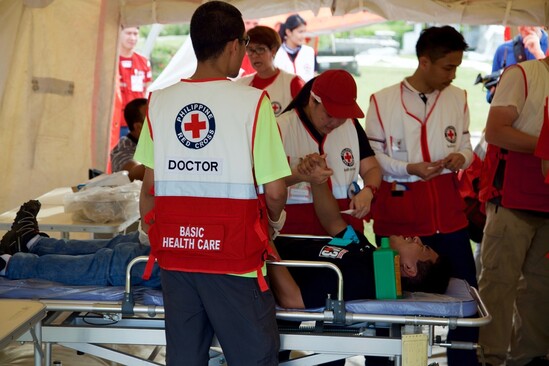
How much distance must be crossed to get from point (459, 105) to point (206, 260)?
6.02 feet

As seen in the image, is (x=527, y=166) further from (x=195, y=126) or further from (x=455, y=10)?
(x=195, y=126)

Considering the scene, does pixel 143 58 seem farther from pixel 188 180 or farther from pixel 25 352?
pixel 188 180

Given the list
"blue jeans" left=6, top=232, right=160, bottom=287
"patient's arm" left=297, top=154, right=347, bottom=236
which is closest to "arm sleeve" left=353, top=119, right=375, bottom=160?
"patient's arm" left=297, top=154, right=347, bottom=236

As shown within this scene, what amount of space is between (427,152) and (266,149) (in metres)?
1.49

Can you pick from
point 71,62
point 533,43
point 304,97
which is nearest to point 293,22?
point 533,43

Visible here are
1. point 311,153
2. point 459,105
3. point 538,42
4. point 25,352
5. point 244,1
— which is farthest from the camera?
point 538,42

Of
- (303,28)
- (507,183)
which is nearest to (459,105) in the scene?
(507,183)

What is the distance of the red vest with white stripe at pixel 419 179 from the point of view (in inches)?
155

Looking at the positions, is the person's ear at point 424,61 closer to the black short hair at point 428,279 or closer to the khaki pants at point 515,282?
the khaki pants at point 515,282

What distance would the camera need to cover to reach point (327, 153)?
3715 mm

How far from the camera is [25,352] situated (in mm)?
4590

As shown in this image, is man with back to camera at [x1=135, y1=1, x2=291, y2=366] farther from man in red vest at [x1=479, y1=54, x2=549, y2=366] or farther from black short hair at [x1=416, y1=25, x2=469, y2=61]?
man in red vest at [x1=479, y1=54, x2=549, y2=366]

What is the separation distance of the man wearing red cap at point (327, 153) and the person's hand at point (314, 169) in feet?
0.36

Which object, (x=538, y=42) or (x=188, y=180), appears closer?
(x=188, y=180)
